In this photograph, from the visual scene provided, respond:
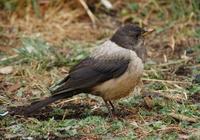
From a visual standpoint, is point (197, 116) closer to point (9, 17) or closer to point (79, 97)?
point (79, 97)

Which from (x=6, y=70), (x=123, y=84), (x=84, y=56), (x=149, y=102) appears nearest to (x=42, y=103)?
(x=123, y=84)

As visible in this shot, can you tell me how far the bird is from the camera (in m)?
5.99

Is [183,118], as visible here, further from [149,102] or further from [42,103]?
[42,103]

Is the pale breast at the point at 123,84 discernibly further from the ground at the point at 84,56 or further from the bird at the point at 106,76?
the ground at the point at 84,56

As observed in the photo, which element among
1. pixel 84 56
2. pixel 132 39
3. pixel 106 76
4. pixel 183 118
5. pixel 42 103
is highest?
pixel 132 39

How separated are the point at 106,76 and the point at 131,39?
535 millimetres

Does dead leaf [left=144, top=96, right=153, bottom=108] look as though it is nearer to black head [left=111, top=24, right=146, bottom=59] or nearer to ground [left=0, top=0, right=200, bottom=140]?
ground [left=0, top=0, right=200, bottom=140]

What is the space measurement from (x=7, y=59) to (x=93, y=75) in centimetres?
213

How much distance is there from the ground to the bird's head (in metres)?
0.53

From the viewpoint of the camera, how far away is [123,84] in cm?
598

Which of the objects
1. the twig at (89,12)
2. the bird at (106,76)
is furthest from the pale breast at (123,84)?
the twig at (89,12)

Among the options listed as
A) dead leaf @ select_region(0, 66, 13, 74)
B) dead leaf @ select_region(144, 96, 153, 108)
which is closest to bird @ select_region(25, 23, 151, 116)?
dead leaf @ select_region(144, 96, 153, 108)

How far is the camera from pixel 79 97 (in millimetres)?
6793

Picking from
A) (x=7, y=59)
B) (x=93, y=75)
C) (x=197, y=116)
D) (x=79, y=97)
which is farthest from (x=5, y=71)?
(x=197, y=116)
